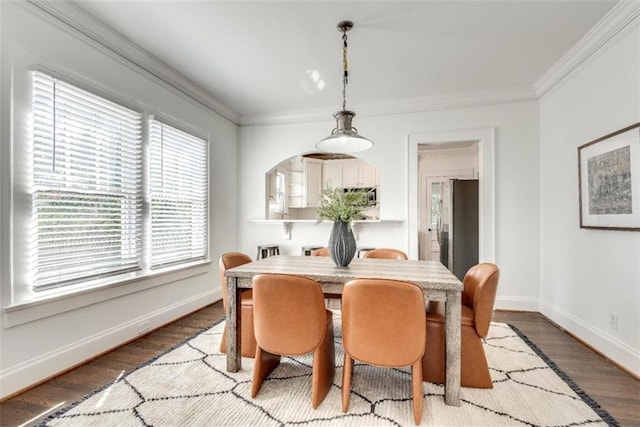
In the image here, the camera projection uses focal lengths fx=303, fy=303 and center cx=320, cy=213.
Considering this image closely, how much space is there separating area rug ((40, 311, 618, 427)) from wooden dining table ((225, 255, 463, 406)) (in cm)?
18

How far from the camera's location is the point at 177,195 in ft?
11.3

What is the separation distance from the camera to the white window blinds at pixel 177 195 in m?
3.14

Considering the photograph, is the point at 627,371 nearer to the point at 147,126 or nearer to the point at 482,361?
the point at 482,361

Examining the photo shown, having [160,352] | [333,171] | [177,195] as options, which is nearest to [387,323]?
[160,352]

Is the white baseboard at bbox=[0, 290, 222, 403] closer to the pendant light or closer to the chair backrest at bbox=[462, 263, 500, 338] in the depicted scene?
the pendant light

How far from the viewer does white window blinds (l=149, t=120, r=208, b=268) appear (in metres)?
3.14

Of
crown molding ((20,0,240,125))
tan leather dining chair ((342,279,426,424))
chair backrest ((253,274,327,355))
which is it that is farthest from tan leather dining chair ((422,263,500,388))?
crown molding ((20,0,240,125))

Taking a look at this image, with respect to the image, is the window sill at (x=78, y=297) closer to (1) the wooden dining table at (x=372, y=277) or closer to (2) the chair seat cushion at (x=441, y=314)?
(1) the wooden dining table at (x=372, y=277)

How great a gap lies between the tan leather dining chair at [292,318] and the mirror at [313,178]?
4.41m

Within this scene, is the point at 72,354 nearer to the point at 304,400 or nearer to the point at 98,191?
the point at 98,191

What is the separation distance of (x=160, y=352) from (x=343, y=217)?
1925 millimetres

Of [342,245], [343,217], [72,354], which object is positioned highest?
[343,217]

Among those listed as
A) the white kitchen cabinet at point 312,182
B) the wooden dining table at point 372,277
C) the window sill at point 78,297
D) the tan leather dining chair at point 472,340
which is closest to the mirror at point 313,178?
the white kitchen cabinet at point 312,182

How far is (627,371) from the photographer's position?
2223mm
